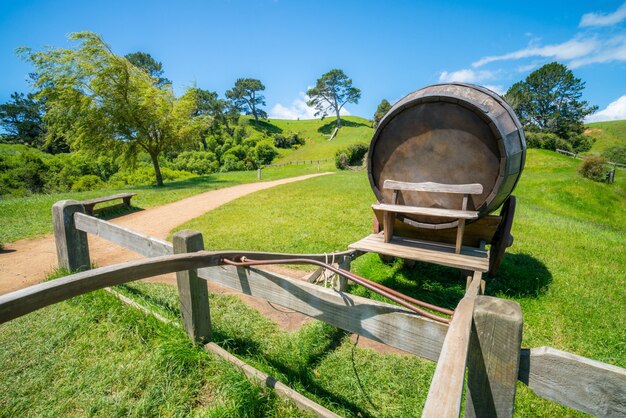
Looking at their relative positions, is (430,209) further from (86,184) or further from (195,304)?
(86,184)

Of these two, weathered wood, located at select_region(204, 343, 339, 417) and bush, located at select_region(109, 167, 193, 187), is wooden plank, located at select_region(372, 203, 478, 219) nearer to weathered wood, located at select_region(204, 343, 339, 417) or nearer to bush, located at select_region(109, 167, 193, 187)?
weathered wood, located at select_region(204, 343, 339, 417)

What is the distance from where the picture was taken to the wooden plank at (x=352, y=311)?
1669 mm

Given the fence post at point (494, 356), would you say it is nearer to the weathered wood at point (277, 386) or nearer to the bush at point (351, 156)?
the weathered wood at point (277, 386)

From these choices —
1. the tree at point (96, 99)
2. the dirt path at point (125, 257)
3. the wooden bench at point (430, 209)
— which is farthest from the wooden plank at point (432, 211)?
the tree at point (96, 99)

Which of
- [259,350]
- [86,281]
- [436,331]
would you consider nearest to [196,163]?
[259,350]

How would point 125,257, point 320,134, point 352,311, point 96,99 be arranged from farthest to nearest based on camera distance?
point 320,134
point 96,99
point 125,257
point 352,311

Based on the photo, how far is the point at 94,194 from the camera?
13.9 m

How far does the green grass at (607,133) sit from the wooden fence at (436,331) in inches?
2611

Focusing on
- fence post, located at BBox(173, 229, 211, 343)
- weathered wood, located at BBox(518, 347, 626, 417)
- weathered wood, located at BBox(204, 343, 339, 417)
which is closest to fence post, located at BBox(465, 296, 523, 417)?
weathered wood, located at BBox(518, 347, 626, 417)

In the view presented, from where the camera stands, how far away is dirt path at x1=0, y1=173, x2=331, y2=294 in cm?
537

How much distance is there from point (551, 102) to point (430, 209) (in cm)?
6561

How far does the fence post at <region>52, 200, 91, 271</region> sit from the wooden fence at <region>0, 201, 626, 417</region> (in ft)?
6.46

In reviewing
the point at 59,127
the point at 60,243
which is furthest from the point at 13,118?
the point at 60,243

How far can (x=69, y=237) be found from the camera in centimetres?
389
